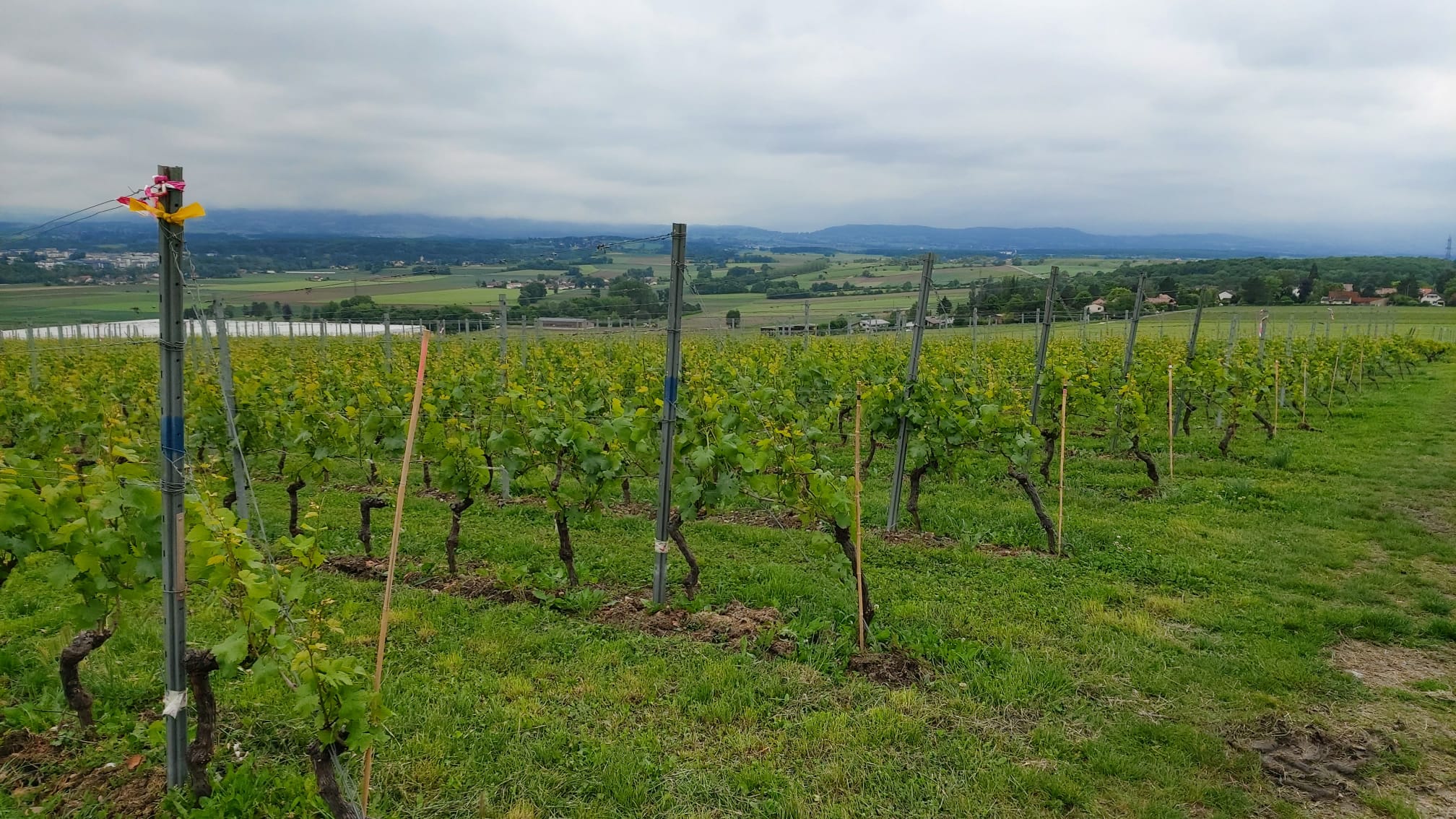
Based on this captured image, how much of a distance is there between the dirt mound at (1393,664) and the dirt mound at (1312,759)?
1.04 m

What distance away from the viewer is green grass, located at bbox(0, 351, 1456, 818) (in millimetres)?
3891

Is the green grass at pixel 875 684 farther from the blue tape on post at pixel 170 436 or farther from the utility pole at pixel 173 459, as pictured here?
the blue tape on post at pixel 170 436

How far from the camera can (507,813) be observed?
11.9 feet

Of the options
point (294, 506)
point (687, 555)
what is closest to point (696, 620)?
point (687, 555)

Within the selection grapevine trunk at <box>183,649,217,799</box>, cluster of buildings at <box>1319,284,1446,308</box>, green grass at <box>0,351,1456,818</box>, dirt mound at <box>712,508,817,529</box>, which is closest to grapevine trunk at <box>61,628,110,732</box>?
green grass at <box>0,351,1456,818</box>

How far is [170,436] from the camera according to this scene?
3.08m

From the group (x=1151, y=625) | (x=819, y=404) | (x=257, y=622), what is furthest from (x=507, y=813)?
(x=819, y=404)

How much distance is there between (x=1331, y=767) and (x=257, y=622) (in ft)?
18.1

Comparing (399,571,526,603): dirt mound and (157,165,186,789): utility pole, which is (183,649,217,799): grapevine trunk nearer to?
(157,165,186,789): utility pole

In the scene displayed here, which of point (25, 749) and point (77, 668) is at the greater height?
point (77, 668)

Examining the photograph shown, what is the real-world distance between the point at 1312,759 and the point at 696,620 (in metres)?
3.83

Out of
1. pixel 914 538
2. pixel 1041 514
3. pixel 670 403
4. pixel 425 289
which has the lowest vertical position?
pixel 914 538

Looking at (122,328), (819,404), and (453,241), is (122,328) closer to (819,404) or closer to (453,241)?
(453,241)

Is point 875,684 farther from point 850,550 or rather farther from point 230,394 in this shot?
point 230,394
